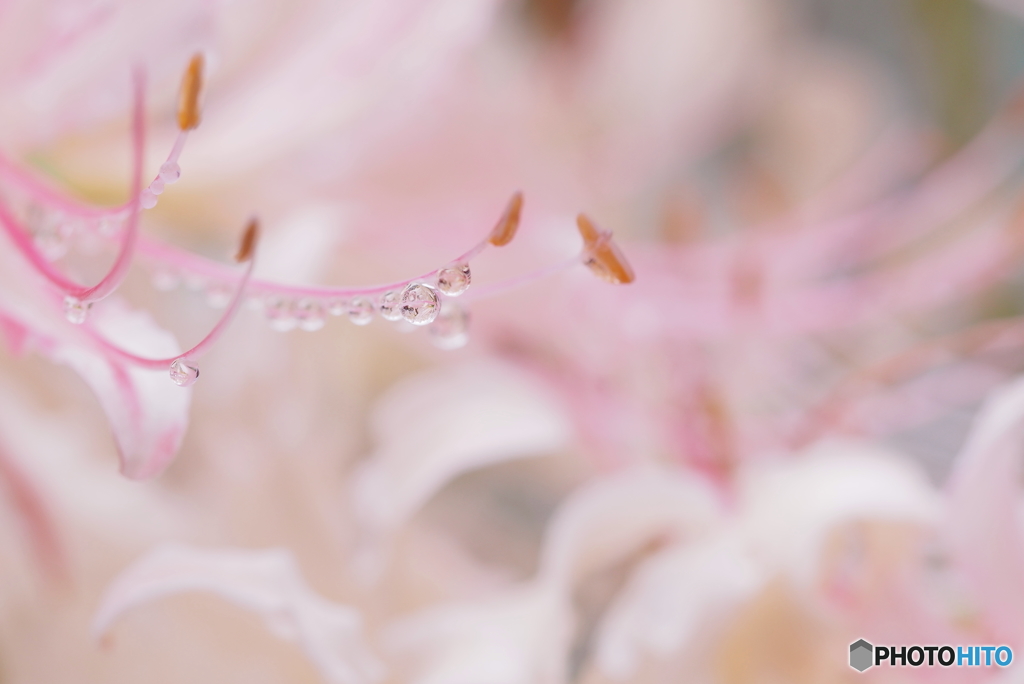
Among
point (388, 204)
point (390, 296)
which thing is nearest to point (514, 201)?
point (390, 296)

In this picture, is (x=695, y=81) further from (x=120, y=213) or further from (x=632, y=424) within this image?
(x=120, y=213)

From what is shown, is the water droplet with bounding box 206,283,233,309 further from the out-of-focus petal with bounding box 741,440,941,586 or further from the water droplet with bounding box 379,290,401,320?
the out-of-focus petal with bounding box 741,440,941,586

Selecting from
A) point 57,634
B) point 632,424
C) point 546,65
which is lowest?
point 57,634

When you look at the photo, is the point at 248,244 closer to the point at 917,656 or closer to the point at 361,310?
the point at 361,310

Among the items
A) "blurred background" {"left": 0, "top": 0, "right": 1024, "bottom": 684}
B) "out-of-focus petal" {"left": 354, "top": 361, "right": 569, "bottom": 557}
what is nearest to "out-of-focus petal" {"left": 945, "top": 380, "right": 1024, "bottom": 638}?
"blurred background" {"left": 0, "top": 0, "right": 1024, "bottom": 684}

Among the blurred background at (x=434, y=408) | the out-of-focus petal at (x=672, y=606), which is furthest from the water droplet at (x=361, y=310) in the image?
→ the out-of-focus petal at (x=672, y=606)

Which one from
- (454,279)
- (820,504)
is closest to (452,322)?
(454,279)

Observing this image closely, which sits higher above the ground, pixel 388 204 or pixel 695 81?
pixel 695 81

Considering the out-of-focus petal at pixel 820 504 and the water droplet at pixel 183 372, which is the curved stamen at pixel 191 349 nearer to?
the water droplet at pixel 183 372
